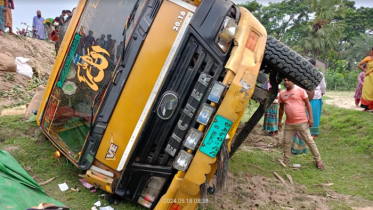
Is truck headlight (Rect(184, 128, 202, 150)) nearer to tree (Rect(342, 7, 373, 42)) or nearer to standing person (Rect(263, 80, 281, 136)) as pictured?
standing person (Rect(263, 80, 281, 136))

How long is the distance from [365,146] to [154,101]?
4.59m

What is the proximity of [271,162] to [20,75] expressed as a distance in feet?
23.2

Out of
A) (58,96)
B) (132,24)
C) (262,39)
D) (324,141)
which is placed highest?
(262,39)

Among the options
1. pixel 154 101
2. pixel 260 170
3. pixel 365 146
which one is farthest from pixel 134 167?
pixel 365 146

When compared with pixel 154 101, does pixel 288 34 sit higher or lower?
higher

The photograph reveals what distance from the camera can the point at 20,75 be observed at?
7.81 metres

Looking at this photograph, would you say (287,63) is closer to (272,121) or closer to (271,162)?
(271,162)

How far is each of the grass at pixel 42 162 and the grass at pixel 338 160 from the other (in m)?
2.05

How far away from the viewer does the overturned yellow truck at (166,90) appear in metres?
2.19

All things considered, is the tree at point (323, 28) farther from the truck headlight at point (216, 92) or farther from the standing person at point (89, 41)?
the truck headlight at point (216, 92)

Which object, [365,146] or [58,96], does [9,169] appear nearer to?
[58,96]

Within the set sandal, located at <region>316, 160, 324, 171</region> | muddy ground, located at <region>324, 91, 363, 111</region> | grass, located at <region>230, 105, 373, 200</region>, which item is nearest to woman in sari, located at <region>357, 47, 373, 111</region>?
grass, located at <region>230, 105, 373, 200</region>

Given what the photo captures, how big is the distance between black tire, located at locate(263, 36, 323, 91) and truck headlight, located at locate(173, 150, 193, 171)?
4.30 ft

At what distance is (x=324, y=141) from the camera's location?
595 centimetres
